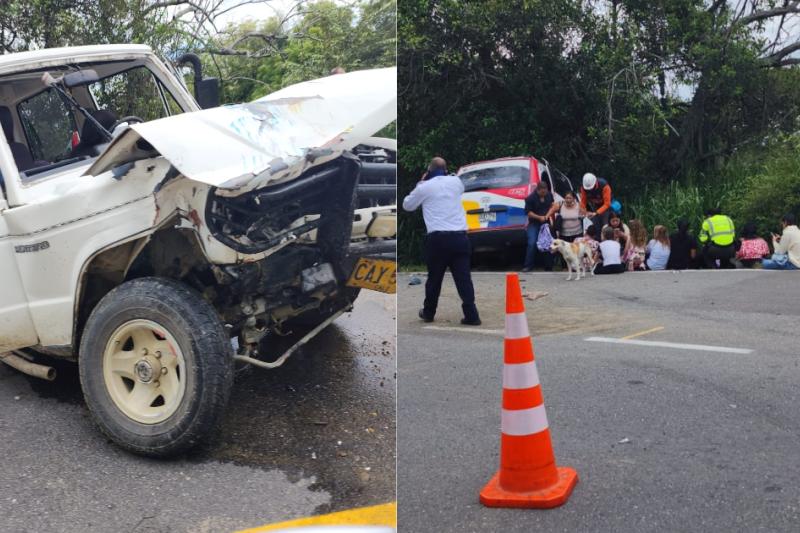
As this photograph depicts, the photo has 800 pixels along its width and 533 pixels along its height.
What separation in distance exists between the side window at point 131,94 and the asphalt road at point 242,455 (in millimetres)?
423

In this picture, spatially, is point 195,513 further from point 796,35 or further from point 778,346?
point 796,35

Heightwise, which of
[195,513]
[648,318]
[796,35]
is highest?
[796,35]

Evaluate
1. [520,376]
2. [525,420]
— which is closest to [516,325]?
[520,376]

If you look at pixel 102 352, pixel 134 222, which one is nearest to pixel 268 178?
pixel 134 222

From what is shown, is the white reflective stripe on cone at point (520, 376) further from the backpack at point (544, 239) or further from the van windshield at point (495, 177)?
the van windshield at point (495, 177)

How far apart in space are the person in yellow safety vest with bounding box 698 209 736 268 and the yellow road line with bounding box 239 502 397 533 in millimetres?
738

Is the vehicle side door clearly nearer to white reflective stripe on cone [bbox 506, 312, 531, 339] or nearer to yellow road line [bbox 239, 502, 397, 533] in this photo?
yellow road line [bbox 239, 502, 397, 533]

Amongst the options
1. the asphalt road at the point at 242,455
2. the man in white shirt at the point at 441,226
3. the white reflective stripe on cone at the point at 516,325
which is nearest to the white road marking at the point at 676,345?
Result: the white reflective stripe on cone at the point at 516,325

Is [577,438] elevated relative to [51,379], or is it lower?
lower

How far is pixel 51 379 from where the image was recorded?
1.37 m

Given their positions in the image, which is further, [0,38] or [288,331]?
[288,331]

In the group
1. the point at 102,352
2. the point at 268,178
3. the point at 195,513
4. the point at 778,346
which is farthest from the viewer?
the point at 778,346

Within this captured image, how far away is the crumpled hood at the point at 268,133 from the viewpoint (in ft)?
3.61

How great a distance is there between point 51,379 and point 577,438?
1105 millimetres
